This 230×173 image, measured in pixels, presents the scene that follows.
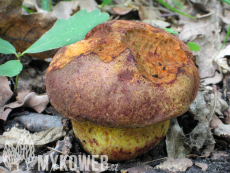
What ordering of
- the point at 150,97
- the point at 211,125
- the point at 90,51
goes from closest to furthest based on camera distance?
the point at 150,97 → the point at 90,51 → the point at 211,125

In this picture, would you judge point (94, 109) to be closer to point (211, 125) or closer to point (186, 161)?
point (186, 161)

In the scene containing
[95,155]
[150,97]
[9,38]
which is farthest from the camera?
[9,38]

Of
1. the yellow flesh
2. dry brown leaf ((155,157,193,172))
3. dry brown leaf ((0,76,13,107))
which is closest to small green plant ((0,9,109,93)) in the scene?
dry brown leaf ((0,76,13,107))

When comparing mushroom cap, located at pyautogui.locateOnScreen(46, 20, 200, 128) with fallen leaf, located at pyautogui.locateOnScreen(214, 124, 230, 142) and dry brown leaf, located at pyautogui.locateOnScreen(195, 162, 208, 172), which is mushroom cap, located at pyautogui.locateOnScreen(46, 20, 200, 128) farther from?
fallen leaf, located at pyautogui.locateOnScreen(214, 124, 230, 142)

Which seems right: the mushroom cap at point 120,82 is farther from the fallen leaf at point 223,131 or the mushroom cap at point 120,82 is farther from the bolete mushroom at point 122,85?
the fallen leaf at point 223,131

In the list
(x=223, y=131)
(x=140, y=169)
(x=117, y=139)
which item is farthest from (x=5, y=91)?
(x=223, y=131)

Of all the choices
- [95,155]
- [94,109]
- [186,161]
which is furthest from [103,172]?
[186,161]
